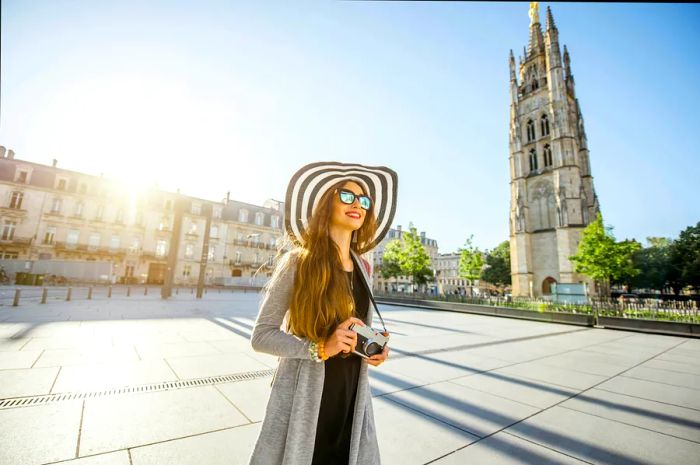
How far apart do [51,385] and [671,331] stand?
1751 cm

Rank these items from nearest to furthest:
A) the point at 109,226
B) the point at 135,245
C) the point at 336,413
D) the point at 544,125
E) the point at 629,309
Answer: the point at 336,413
the point at 629,309
the point at 109,226
the point at 135,245
the point at 544,125

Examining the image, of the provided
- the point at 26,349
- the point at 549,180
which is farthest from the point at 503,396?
the point at 549,180

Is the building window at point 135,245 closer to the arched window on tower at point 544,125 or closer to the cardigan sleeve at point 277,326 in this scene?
the cardigan sleeve at point 277,326

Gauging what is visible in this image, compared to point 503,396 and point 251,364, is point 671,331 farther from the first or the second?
point 251,364

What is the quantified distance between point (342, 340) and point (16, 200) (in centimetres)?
4325

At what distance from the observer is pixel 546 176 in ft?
122

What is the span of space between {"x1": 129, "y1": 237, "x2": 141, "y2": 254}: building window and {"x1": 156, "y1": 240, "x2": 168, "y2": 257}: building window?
189cm

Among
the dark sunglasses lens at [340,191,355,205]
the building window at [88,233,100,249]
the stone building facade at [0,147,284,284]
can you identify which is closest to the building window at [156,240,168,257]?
the stone building facade at [0,147,284,284]

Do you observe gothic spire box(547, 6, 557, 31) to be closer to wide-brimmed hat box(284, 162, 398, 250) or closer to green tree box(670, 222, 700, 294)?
green tree box(670, 222, 700, 294)

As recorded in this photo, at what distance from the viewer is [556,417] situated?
3.37 m

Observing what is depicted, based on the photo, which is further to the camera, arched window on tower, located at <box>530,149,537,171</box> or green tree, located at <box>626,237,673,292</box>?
green tree, located at <box>626,237,673,292</box>

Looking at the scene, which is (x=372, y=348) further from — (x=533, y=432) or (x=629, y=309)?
(x=629, y=309)

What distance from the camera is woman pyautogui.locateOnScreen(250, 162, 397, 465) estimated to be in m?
1.34

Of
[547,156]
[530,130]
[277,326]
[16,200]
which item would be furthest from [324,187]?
[530,130]
